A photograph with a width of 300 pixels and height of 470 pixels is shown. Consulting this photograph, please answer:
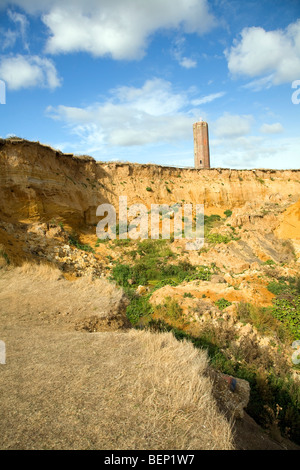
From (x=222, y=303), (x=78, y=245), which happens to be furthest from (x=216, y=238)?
(x=78, y=245)

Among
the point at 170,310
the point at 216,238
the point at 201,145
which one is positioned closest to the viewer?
the point at 170,310

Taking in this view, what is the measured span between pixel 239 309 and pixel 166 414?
A: 6.92 meters

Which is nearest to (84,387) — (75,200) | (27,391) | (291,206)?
(27,391)

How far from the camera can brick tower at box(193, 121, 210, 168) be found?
36.4m

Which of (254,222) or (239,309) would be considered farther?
(254,222)

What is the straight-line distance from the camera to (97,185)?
69.8 ft

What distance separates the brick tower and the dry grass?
3471cm

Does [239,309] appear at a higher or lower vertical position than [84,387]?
lower

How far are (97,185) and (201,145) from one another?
68.8 ft

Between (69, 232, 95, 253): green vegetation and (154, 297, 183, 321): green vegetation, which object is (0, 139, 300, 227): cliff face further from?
(154, 297, 183, 321): green vegetation

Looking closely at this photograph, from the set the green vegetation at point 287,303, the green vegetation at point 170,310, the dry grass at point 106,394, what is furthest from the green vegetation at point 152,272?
the dry grass at point 106,394

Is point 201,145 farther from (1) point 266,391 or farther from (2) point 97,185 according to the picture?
(1) point 266,391

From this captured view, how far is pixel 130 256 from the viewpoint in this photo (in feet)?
53.9
